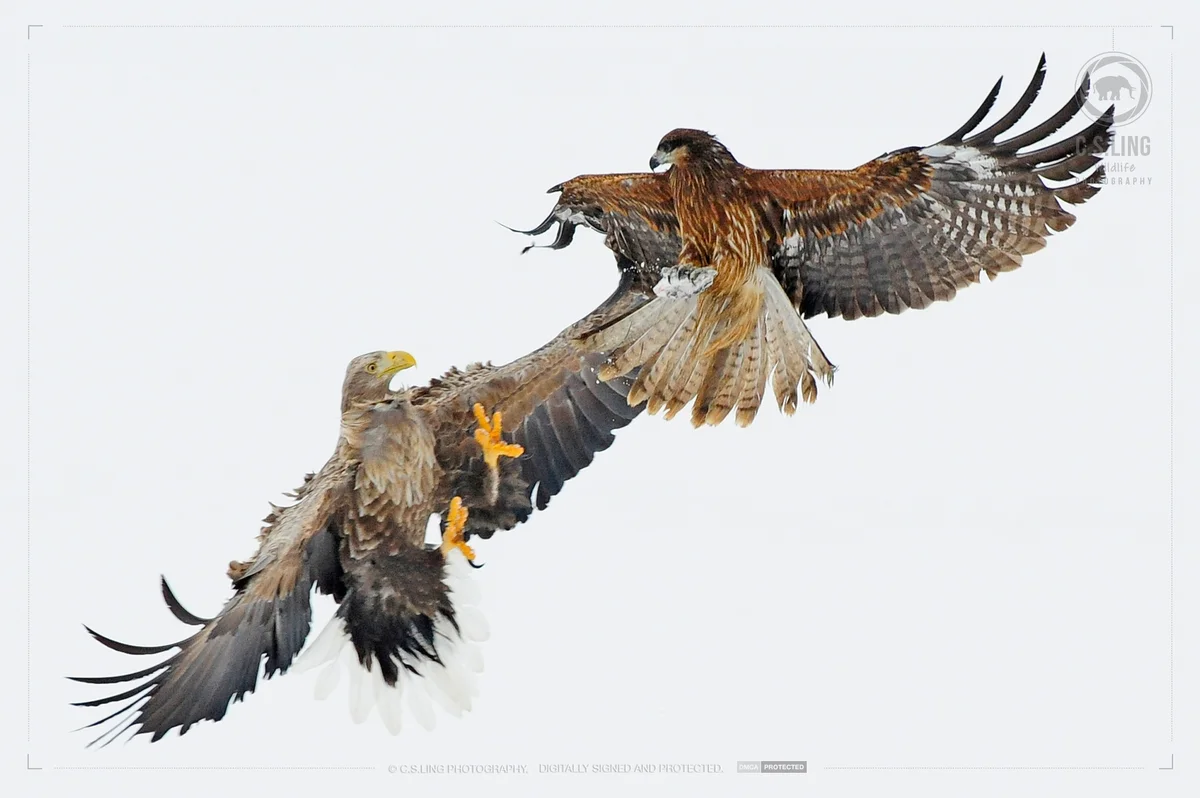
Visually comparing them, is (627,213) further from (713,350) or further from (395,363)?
(395,363)

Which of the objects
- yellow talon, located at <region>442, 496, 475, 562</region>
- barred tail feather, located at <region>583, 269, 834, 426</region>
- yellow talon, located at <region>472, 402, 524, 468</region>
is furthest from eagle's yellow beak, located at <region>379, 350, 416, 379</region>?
barred tail feather, located at <region>583, 269, 834, 426</region>

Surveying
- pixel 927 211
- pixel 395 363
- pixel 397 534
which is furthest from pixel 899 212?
pixel 397 534

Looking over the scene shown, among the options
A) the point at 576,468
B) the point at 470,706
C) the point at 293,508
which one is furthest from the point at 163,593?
the point at 576,468

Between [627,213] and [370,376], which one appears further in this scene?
[627,213]

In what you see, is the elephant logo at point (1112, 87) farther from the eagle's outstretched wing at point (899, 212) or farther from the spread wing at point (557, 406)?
the spread wing at point (557, 406)

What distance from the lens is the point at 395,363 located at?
4484mm

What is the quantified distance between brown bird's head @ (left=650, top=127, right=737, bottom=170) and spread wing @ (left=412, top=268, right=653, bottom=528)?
2.02 feet

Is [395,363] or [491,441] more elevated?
[395,363]

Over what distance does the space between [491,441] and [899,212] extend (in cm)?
188

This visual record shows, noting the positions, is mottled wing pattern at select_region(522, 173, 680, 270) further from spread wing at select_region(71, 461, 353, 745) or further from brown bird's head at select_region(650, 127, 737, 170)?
spread wing at select_region(71, 461, 353, 745)

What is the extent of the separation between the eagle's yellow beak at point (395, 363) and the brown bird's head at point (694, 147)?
1.32 metres

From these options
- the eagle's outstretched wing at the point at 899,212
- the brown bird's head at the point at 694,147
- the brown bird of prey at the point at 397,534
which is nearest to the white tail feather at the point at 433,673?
the brown bird of prey at the point at 397,534

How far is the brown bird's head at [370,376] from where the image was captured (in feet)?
14.6

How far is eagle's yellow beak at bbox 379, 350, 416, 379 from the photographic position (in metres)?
4.47
